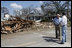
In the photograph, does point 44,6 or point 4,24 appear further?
point 44,6

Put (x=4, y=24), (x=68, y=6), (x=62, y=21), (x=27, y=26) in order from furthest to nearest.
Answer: (x=68, y=6) → (x=27, y=26) → (x=4, y=24) → (x=62, y=21)

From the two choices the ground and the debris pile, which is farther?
the debris pile

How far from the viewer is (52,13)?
135 ft

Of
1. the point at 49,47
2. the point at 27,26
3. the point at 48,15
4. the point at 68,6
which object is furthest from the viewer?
the point at 48,15

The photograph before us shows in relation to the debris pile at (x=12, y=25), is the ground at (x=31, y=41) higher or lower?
lower

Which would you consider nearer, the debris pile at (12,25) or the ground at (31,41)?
the ground at (31,41)

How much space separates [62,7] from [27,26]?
76.1 ft

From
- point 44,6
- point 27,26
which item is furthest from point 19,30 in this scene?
point 44,6

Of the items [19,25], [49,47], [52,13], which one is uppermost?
[52,13]

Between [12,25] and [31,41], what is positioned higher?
[12,25]

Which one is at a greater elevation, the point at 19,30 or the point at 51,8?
the point at 51,8

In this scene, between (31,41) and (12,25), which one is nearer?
(31,41)

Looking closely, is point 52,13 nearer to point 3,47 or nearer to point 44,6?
point 44,6

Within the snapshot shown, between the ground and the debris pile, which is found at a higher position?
the debris pile
